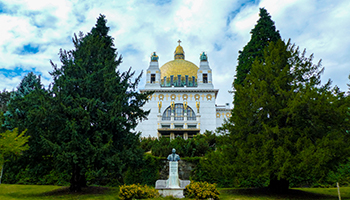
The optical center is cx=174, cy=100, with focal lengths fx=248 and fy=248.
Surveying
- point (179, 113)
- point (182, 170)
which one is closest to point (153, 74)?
point (179, 113)

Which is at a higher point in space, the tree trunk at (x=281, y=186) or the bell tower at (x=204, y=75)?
the bell tower at (x=204, y=75)

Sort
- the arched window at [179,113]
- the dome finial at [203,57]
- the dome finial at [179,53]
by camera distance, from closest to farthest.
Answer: the arched window at [179,113], the dome finial at [203,57], the dome finial at [179,53]

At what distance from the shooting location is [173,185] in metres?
12.3

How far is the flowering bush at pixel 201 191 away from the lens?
11.2m

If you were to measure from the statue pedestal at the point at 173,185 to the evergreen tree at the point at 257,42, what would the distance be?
9076 mm

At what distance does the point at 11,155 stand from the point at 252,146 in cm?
1114

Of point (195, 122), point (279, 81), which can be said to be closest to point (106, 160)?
point (279, 81)

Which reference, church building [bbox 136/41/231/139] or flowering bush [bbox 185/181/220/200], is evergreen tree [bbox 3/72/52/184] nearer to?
flowering bush [bbox 185/181/220/200]

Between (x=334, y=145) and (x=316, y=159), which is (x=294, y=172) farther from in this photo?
(x=334, y=145)

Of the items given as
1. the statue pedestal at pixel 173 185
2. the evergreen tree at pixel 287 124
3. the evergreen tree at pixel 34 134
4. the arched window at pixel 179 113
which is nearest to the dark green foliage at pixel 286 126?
the evergreen tree at pixel 287 124

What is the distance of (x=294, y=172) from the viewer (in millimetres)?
10461

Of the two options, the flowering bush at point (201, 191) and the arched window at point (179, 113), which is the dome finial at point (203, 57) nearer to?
the arched window at point (179, 113)

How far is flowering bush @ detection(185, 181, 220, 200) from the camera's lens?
36.7ft

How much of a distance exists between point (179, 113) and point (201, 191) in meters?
36.9
